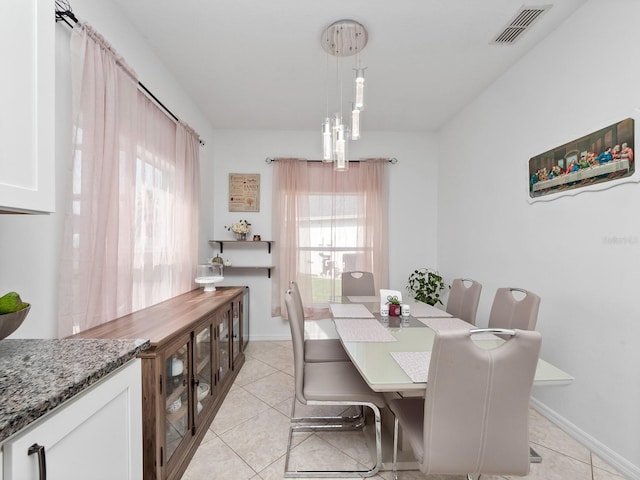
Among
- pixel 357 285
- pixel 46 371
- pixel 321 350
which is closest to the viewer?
pixel 46 371

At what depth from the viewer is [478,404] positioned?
1.10 meters

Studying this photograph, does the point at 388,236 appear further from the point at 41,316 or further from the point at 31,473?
the point at 31,473

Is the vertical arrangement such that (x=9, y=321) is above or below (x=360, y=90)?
below

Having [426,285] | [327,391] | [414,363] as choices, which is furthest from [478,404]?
[426,285]

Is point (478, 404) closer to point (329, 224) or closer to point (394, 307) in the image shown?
point (394, 307)

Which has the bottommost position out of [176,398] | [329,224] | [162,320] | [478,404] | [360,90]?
[176,398]

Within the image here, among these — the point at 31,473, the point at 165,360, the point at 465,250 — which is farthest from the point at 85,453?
the point at 465,250

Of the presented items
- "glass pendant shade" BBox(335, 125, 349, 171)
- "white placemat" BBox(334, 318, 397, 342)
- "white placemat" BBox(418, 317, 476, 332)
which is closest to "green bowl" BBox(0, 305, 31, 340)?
"white placemat" BBox(334, 318, 397, 342)

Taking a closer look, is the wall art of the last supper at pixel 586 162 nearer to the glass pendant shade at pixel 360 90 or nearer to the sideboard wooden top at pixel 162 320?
the glass pendant shade at pixel 360 90

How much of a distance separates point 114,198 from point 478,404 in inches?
82.0

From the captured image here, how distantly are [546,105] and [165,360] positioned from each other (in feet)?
10.0

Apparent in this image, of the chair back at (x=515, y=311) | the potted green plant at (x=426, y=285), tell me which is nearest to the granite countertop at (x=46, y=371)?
the chair back at (x=515, y=311)

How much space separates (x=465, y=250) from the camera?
3307 millimetres

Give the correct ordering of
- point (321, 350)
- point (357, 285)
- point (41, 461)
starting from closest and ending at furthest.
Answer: point (41, 461), point (321, 350), point (357, 285)
